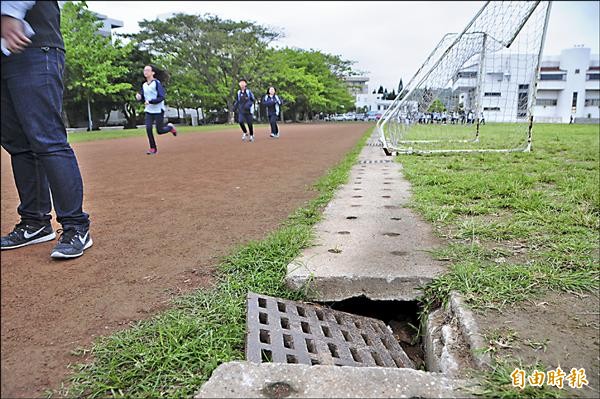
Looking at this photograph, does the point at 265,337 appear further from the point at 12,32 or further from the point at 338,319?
the point at 12,32

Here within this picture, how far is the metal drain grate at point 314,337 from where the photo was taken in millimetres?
1455

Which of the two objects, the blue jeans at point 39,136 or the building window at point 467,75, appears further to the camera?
the building window at point 467,75

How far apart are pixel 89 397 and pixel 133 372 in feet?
0.43

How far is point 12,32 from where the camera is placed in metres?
1.01

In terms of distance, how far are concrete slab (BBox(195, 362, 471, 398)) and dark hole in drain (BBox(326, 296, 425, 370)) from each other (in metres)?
0.63

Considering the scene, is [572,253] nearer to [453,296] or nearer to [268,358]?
[453,296]

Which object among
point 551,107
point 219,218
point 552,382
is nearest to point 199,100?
point 219,218

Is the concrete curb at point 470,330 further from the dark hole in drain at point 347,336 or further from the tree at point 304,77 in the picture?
the tree at point 304,77

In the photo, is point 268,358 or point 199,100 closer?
point 268,358

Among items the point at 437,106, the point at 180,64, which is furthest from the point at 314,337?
the point at 180,64

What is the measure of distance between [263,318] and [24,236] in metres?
1.71

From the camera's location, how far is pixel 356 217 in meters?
2.98

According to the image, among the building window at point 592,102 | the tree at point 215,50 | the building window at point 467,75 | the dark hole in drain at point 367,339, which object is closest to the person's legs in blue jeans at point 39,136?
the dark hole in drain at point 367,339

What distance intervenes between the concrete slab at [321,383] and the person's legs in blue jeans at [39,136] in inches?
59.0
